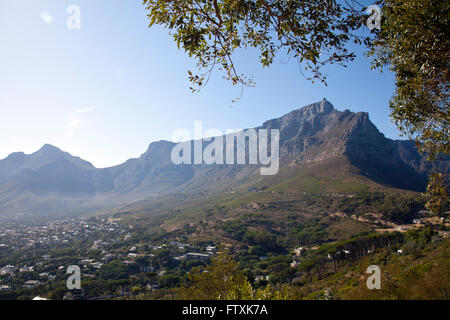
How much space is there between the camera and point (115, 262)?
148ft

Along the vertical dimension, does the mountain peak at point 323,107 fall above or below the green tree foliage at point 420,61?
above

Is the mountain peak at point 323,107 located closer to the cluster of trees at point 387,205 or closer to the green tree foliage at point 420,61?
the cluster of trees at point 387,205

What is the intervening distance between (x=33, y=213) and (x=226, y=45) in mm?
207774

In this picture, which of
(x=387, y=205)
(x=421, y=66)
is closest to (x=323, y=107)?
(x=387, y=205)

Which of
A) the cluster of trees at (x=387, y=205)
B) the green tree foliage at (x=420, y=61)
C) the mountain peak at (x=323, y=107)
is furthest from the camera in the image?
the mountain peak at (x=323, y=107)

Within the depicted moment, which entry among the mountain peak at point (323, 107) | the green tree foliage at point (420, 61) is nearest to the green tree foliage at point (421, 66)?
the green tree foliage at point (420, 61)

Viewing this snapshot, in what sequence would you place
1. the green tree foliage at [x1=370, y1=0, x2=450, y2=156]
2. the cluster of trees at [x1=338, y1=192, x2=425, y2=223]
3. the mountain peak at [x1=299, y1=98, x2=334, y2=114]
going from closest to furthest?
the green tree foliage at [x1=370, y1=0, x2=450, y2=156] < the cluster of trees at [x1=338, y1=192, x2=425, y2=223] < the mountain peak at [x1=299, y1=98, x2=334, y2=114]

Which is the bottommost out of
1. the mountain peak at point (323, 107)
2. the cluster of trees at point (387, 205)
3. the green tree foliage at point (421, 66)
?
the cluster of trees at point (387, 205)

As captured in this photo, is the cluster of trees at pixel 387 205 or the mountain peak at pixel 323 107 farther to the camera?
the mountain peak at pixel 323 107

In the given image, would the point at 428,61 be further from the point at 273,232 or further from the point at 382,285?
the point at 273,232

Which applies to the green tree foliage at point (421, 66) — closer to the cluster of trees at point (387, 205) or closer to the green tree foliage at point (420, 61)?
the green tree foliage at point (420, 61)

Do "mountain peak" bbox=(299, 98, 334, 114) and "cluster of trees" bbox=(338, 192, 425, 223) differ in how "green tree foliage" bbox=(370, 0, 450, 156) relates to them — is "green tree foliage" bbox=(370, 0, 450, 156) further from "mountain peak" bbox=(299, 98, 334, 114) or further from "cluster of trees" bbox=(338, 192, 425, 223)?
"mountain peak" bbox=(299, 98, 334, 114)

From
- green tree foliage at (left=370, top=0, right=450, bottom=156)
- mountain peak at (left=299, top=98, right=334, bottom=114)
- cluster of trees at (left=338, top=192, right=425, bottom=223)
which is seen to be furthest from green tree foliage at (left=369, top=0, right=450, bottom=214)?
mountain peak at (left=299, top=98, right=334, bottom=114)

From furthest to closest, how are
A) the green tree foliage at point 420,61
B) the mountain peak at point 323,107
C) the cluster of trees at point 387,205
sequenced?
the mountain peak at point 323,107, the cluster of trees at point 387,205, the green tree foliage at point 420,61
